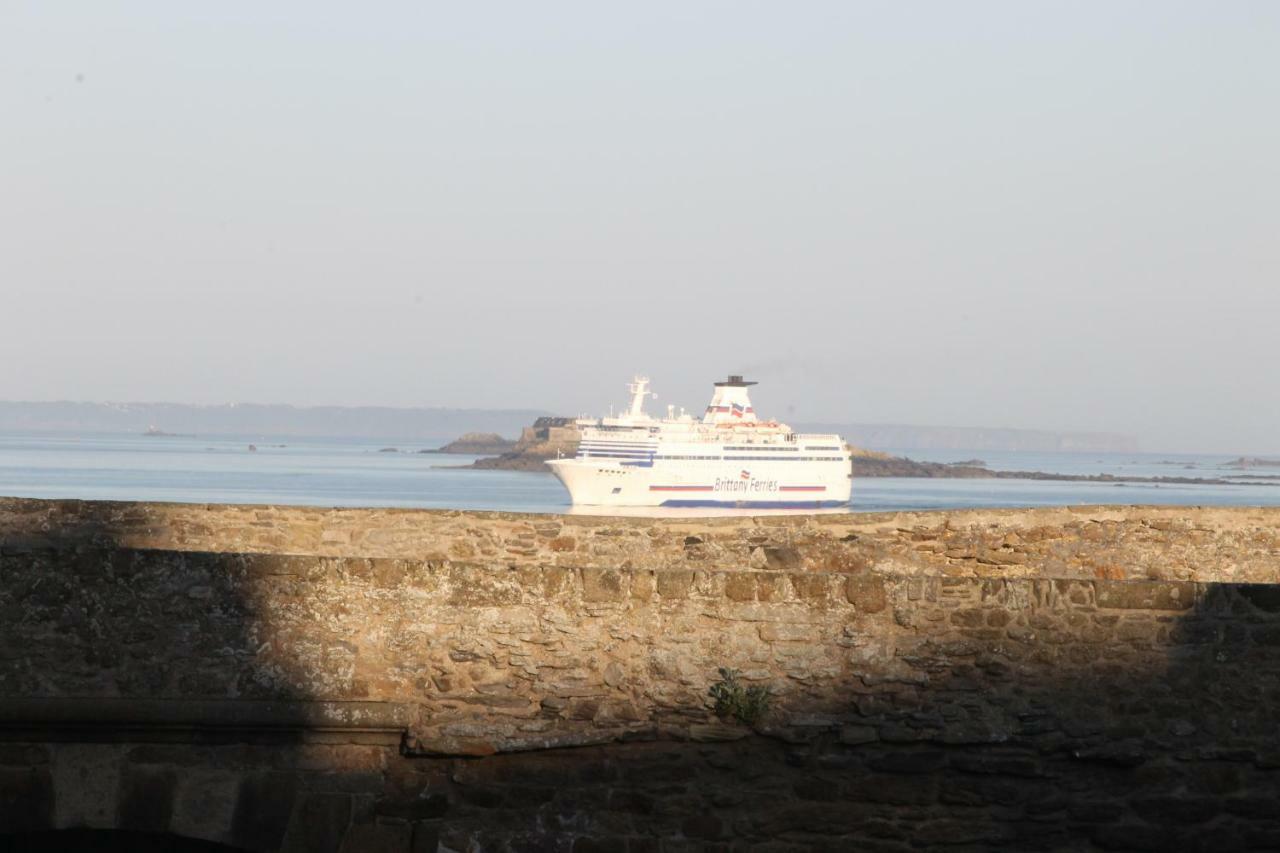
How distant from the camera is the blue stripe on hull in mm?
66569

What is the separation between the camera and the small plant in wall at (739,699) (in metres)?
5.02

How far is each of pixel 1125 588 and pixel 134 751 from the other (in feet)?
10.3

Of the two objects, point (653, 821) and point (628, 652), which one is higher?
point (628, 652)

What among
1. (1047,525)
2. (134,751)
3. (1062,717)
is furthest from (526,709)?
(1047,525)

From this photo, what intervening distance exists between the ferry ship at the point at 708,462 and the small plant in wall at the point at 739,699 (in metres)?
59.9

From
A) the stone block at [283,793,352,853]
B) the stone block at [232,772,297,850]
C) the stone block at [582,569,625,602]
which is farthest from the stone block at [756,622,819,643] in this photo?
the stone block at [232,772,297,850]

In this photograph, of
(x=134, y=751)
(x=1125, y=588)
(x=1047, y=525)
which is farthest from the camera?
(x=1047, y=525)

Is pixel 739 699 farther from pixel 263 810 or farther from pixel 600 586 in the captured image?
pixel 263 810

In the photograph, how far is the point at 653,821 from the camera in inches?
195

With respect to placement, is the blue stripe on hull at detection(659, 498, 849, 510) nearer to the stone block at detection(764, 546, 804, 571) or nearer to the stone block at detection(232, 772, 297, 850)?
the stone block at detection(764, 546, 804, 571)

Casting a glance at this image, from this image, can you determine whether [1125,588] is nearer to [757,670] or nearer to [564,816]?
[757,670]

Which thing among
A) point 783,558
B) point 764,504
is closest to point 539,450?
point 764,504

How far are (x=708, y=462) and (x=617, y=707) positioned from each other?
62.0m

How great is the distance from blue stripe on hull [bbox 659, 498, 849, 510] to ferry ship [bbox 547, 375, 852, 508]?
0.15 ft
